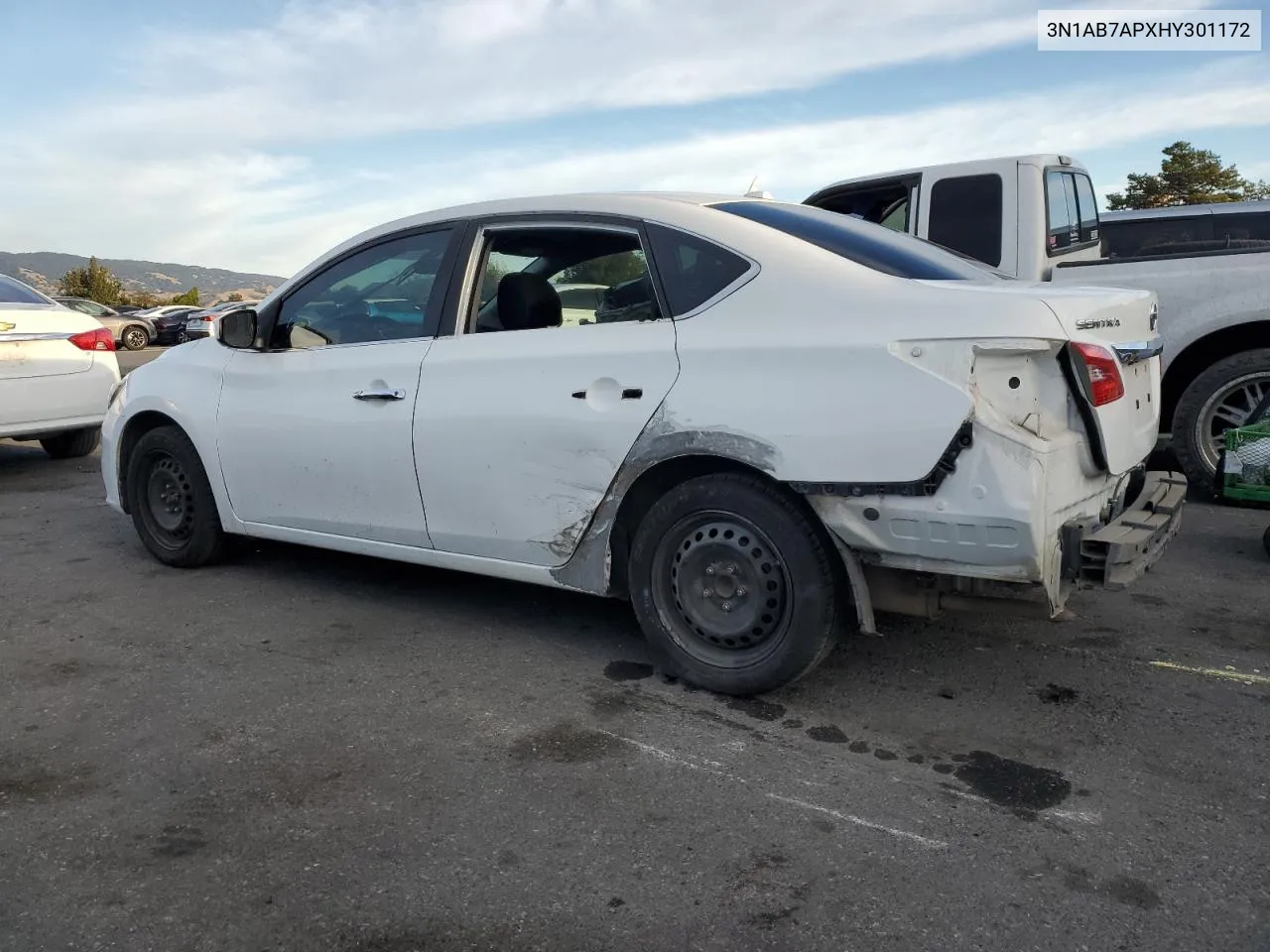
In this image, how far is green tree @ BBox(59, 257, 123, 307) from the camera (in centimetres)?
4769

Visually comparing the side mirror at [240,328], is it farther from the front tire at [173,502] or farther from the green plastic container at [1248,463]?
the green plastic container at [1248,463]

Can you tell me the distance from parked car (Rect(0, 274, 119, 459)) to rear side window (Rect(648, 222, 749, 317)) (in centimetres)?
592

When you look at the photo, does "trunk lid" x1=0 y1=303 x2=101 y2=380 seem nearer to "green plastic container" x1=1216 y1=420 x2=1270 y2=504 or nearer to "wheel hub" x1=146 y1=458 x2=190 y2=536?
"wheel hub" x1=146 y1=458 x2=190 y2=536

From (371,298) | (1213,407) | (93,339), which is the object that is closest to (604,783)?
(371,298)

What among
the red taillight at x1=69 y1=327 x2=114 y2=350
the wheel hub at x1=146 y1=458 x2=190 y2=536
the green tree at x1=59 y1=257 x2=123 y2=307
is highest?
the green tree at x1=59 y1=257 x2=123 y2=307

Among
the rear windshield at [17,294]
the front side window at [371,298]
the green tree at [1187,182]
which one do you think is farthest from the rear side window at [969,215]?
the green tree at [1187,182]

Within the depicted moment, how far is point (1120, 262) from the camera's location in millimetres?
6559

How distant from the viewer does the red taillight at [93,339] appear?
823 cm

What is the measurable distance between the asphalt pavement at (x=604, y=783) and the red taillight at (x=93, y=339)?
4.02 m

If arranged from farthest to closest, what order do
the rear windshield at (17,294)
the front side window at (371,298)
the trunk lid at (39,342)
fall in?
1. the rear windshield at (17,294)
2. the trunk lid at (39,342)
3. the front side window at (371,298)

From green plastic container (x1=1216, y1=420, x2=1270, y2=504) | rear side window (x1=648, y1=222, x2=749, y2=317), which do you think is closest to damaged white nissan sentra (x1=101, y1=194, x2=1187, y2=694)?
rear side window (x1=648, y1=222, x2=749, y2=317)

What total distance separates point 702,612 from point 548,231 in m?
1.57

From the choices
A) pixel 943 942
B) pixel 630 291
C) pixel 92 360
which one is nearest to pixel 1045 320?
pixel 630 291

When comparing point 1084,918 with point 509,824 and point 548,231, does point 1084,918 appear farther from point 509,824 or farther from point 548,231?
point 548,231
